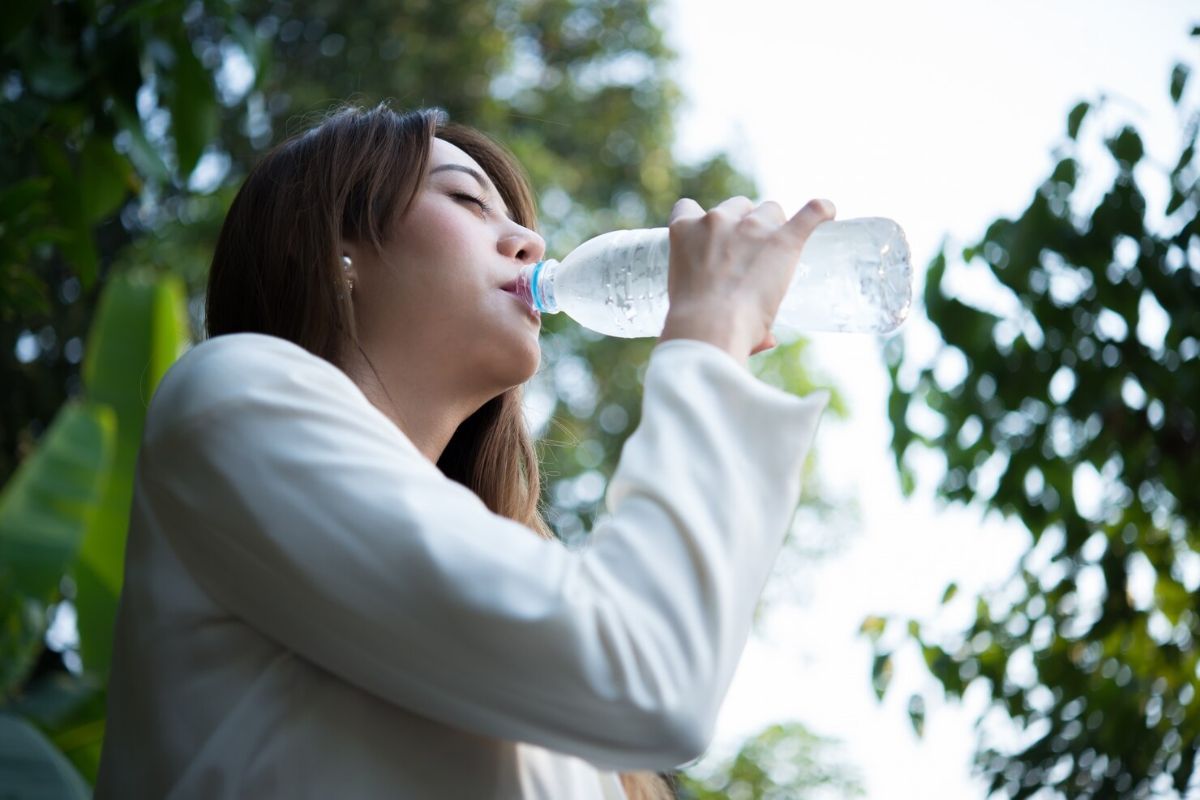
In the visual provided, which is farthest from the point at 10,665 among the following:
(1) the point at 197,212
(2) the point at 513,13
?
(2) the point at 513,13

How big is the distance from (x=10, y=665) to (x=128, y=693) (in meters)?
3.07

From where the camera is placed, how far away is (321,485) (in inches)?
37.9

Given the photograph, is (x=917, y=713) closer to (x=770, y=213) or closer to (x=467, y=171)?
(x=467, y=171)

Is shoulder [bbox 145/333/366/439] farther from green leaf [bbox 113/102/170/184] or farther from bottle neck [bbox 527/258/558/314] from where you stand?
green leaf [bbox 113/102/170/184]

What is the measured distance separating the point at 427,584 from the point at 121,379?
4224mm

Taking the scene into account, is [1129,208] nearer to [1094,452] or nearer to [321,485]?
[1094,452]

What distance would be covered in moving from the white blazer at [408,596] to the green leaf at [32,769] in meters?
2.21

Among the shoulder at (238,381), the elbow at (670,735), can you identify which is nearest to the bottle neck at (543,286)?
the shoulder at (238,381)

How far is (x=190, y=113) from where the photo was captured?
9.50 feet

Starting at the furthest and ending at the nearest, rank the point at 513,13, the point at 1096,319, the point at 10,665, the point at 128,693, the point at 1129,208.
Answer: the point at 513,13, the point at 10,665, the point at 1096,319, the point at 1129,208, the point at 128,693

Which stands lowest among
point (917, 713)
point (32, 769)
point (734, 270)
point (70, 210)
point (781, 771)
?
point (781, 771)

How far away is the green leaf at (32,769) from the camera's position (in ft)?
9.98

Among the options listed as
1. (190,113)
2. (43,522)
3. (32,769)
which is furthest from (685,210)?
(43,522)

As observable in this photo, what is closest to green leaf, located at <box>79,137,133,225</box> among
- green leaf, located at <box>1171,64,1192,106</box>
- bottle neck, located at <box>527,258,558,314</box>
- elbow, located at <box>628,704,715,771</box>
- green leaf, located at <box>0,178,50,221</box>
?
green leaf, located at <box>0,178,50,221</box>
